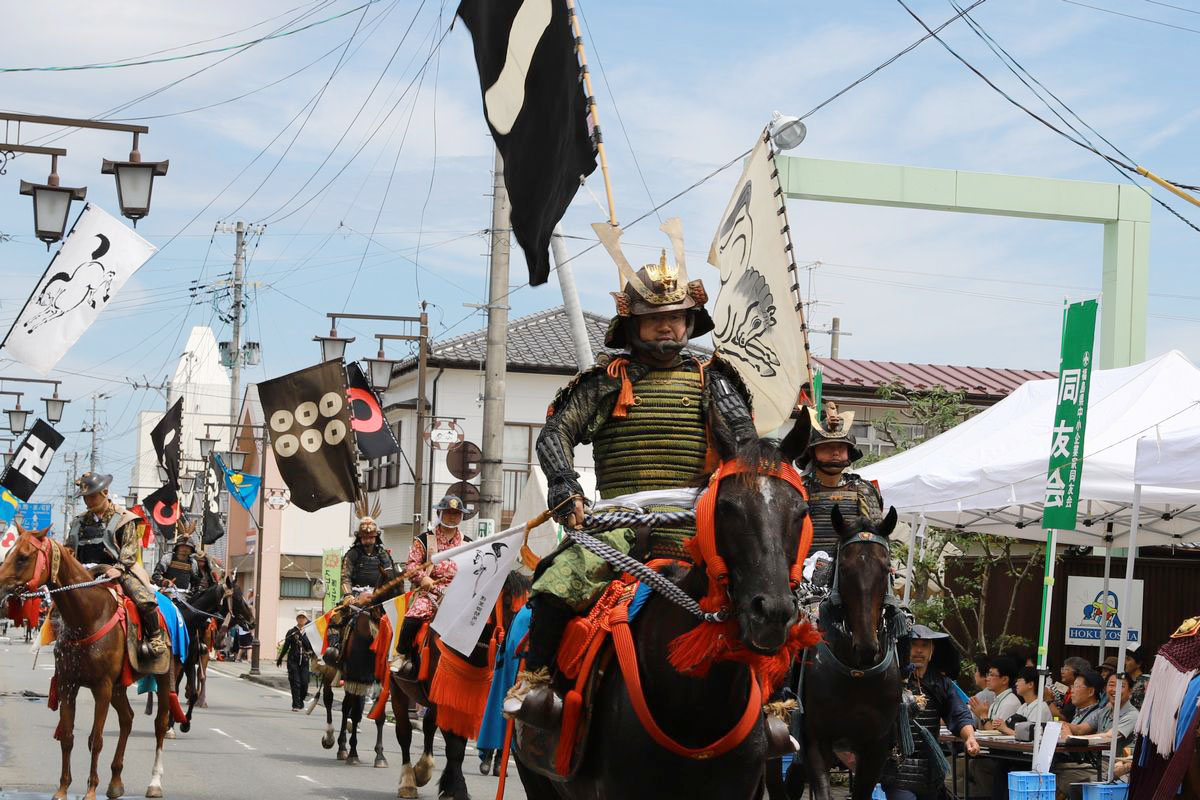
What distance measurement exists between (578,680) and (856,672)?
3.74 m

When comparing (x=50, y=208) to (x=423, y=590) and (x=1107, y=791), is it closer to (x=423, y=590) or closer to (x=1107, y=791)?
(x=423, y=590)

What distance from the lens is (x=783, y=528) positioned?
477cm

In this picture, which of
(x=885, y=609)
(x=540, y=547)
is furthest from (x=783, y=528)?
(x=540, y=547)

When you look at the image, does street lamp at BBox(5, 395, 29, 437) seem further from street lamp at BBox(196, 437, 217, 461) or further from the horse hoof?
the horse hoof

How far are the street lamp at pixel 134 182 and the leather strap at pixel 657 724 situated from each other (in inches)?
379

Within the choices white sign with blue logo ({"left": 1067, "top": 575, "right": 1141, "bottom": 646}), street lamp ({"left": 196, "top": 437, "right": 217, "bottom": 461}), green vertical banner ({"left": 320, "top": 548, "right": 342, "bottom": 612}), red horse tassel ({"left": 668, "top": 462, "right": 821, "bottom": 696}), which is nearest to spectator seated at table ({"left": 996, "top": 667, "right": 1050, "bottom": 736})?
white sign with blue logo ({"left": 1067, "top": 575, "right": 1141, "bottom": 646})

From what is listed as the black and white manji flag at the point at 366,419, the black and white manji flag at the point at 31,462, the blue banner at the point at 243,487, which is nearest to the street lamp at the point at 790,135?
the black and white manji flag at the point at 366,419

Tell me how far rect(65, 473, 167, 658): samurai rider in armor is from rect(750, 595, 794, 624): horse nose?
10.1 m

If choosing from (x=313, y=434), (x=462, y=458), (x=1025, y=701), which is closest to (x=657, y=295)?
(x=1025, y=701)

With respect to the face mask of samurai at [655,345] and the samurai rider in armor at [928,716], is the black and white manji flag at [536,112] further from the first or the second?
the samurai rider in armor at [928,716]

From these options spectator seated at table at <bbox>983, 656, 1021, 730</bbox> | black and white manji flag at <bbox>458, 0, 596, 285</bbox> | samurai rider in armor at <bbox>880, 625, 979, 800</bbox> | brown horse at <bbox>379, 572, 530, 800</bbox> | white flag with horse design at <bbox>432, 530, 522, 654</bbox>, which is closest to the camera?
white flag with horse design at <bbox>432, 530, 522, 654</bbox>

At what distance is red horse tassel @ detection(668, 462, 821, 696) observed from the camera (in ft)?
15.8

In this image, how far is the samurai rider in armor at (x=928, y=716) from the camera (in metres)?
10.1

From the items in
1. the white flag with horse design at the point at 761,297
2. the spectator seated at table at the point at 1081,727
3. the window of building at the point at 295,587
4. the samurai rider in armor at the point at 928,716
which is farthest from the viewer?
the window of building at the point at 295,587
